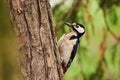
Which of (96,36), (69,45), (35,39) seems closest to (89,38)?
(96,36)

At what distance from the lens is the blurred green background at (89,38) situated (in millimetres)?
4230

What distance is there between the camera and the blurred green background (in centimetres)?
423

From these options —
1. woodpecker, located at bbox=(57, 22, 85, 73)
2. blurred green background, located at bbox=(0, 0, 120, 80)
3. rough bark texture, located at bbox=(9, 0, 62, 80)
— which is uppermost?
rough bark texture, located at bbox=(9, 0, 62, 80)

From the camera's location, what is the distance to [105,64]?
4.38 meters

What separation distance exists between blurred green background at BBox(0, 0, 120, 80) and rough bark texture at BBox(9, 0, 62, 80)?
Answer: 154 cm

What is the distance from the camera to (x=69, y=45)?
3121 mm

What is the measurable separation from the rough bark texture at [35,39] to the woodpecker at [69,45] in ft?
1.56

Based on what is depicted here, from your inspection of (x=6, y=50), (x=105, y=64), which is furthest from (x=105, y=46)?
(x=6, y=50)

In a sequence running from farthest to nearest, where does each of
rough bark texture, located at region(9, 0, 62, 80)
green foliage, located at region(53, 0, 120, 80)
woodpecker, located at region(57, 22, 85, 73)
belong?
green foliage, located at region(53, 0, 120, 80) < woodpecker, located at region(57, 22, 85, 73) < rough bark texture, located at region(9, 0, 62, 80)

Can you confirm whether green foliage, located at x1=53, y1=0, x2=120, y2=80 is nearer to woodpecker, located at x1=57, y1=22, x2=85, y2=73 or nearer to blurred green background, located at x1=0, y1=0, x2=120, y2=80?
blurred green background, located at x1=0, y1=0, x2=120, y2=80

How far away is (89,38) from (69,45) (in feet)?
4.21

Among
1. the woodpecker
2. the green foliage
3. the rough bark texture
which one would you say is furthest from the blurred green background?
the rough bark texture

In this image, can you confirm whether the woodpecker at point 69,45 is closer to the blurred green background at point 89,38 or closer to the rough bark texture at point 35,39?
the rough bark texture at point 35,39

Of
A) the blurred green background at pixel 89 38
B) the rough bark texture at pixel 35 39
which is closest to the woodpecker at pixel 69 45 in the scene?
the rough bark texture at pixel 35 39
